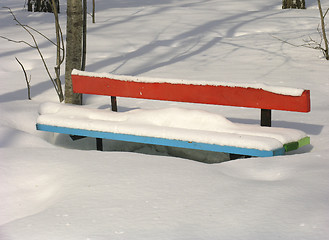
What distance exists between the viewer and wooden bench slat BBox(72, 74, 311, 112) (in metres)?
4.57

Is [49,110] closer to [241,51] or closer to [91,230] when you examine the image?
[91,230]

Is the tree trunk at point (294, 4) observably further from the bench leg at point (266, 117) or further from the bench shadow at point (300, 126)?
the bench leg at point (266, 117)

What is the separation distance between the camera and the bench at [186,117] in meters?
4.48

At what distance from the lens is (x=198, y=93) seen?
5004 mm

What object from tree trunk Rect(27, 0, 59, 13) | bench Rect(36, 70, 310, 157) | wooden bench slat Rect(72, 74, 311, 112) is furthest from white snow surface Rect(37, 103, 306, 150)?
tree trunk Rect(27, 0, 59, 13)

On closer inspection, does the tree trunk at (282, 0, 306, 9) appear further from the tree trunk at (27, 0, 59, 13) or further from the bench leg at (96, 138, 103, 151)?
the bench leg at (96, 138, 103, 151)

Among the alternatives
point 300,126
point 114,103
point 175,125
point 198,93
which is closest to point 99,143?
point 114,103

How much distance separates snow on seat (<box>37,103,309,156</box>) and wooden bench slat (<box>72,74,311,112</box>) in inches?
5.7

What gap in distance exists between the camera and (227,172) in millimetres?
4016

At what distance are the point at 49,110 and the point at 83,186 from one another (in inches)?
89.4

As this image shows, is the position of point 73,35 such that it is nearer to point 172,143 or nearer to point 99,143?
point 99,143

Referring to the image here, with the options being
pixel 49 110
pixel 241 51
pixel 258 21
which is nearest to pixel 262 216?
pixel 49 110

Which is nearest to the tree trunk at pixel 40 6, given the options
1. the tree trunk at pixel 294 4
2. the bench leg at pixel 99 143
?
the tree trunk at pixel 294 4

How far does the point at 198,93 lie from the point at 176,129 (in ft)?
1.39
